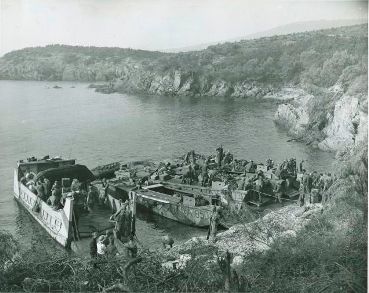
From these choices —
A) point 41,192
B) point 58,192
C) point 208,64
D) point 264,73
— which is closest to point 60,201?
point 58,192

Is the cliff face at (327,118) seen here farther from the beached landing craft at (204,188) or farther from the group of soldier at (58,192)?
the group of soldier at (58,192)

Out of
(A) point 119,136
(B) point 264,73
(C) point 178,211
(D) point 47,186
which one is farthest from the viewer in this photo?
(B) point 264,73

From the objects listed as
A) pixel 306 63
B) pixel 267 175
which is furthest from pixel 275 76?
pixel 267 175

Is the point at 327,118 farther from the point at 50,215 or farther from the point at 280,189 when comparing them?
the point at 50,215

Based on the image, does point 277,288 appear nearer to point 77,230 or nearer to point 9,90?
point 77,230

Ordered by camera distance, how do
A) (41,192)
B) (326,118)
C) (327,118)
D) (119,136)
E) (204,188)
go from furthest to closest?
(326,118) < (327,118) < (119,136) < (204,188) < (41,192)

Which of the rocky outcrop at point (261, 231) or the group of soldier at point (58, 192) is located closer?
the rocky outcrop at point (261, 231)

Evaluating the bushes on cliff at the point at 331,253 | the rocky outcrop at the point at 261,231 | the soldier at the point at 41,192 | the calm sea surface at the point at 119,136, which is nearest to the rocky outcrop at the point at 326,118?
the calm sea surface at the point at 119,136

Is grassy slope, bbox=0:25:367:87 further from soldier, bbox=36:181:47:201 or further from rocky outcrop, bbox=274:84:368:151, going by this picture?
soldier, bbox=36:181:47:201
